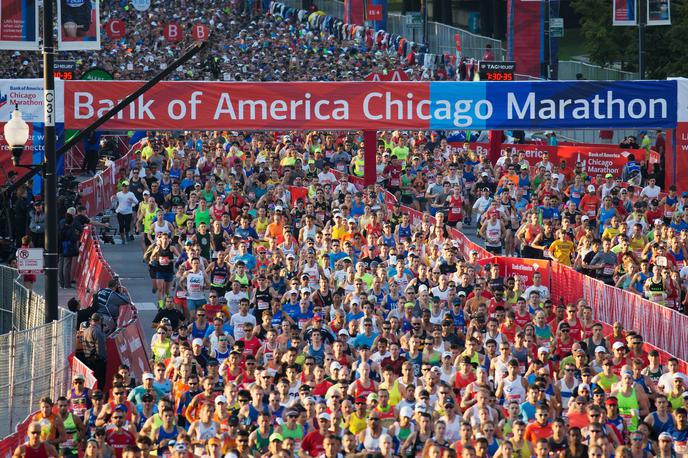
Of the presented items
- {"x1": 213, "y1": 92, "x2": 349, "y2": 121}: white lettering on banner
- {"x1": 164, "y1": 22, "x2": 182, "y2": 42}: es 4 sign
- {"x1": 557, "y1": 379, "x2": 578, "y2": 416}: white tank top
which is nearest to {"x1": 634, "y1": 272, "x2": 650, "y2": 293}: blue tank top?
{"x1": 557, "y1": 379, "x2": 578, "y2": 416}: white tank top

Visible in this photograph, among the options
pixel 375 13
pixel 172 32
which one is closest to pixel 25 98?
pixel 375 13

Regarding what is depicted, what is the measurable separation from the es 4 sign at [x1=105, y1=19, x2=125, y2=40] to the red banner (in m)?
38.8

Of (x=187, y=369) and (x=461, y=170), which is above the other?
(x=461, y=170)

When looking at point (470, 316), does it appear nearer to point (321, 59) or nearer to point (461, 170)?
point (461, 170)

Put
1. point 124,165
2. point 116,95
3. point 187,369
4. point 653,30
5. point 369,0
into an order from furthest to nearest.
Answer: point 369,0 < point 653,30 < point 124,165 < point 116,95 < point 187,369

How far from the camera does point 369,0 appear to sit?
2694 inches

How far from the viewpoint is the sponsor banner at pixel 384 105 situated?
3123 cm

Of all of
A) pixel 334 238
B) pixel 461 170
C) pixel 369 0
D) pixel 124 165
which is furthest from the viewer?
pixel 369 0

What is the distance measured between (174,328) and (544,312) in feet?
16.6

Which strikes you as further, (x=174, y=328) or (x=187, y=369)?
(x=174, y=328)

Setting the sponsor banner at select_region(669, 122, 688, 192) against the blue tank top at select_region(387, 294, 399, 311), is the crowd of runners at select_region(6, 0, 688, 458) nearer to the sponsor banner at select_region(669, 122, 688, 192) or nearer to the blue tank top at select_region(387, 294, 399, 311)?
the blue tank top at select_region(387, 294, 399, 311)

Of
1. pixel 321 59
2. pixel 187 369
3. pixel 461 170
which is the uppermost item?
pixel 321 59

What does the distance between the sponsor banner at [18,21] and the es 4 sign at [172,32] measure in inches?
1806

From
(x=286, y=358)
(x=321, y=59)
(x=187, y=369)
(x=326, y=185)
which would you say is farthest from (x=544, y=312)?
(x=321, y=59)
